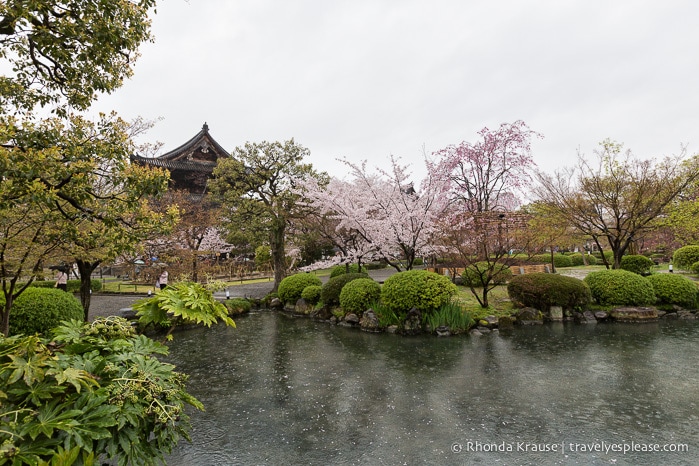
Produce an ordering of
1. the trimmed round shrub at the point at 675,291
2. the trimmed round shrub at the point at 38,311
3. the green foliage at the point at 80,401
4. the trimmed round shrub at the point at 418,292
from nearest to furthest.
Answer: the green foliage at the point at 80,401 → the trimmed round shrub at the point at 38,311 → the trimmed round shrub at the point at 418,292 → the trimmed round shrub at the point at 675,291

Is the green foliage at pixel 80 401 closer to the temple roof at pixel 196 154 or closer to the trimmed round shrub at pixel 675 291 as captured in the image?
the trimmed round shrub at pixel 675 291

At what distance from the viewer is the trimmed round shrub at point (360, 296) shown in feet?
40.7

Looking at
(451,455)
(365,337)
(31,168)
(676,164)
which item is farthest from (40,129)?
(676,164)

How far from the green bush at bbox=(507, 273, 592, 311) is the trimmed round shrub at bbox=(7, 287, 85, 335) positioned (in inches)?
510

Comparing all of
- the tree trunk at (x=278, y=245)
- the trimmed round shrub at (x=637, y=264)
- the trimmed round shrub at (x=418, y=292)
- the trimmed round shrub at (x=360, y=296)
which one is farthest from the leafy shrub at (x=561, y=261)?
the tree trunk at (x=278, y=245)

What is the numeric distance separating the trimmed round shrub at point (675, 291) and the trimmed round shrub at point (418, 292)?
7577mm

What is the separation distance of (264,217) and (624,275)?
14.7 meters

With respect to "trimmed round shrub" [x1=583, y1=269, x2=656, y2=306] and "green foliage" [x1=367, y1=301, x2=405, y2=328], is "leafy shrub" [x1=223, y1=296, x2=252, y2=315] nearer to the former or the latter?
"green foliage" [x1=367, y1=301, x2=405, y2=328]

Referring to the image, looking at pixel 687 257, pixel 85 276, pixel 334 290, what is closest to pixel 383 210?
pixel 334 290

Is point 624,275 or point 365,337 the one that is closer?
point 365,337

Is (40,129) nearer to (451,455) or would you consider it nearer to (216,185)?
(451,455)

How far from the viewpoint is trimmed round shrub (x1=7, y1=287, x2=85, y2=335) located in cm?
837

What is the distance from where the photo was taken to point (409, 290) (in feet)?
36.2

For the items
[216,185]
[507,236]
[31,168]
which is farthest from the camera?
[216,185]
